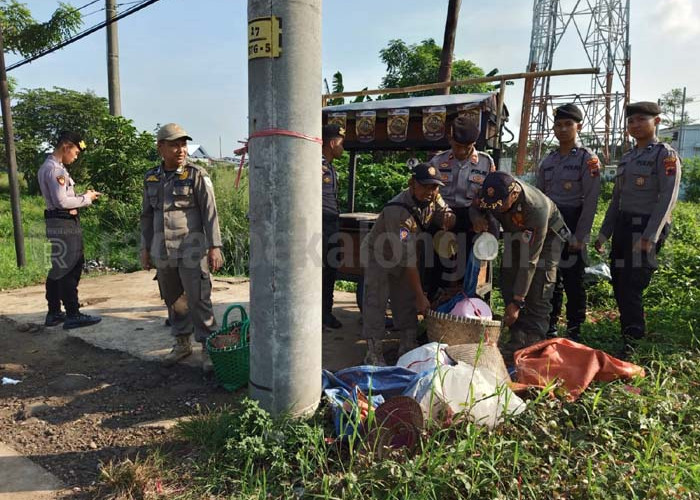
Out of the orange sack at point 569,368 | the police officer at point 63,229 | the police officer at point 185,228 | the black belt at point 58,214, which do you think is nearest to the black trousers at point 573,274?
the orange sack at point 569,368

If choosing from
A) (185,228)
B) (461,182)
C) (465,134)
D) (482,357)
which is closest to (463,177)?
(461,182)

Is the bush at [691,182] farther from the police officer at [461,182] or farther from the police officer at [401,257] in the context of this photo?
the police officer at [401,257]

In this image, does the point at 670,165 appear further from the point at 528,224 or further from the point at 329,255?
the point at 329,255

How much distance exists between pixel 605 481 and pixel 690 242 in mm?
7182

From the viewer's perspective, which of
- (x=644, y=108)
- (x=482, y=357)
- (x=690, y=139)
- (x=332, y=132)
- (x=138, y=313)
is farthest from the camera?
(x=690, y=139)

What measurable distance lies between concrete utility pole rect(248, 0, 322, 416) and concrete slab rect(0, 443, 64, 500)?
3.26 feet

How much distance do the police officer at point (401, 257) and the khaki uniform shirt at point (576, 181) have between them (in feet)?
3.46

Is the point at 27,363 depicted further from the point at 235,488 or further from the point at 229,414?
the point at 235,488

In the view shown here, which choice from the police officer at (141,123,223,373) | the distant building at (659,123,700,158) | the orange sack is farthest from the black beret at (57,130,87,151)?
the distant building at (659,123,700,158)

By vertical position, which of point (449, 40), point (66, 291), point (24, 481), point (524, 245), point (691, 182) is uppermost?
point (449, 40)

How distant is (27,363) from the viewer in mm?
4133

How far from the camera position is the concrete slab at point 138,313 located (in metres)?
4.34

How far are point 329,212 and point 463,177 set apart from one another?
50.9 inches

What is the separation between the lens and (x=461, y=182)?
413cm
